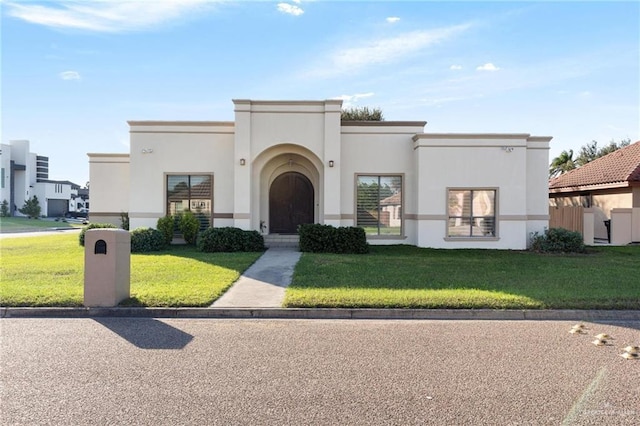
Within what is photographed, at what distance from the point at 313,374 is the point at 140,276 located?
6813mm

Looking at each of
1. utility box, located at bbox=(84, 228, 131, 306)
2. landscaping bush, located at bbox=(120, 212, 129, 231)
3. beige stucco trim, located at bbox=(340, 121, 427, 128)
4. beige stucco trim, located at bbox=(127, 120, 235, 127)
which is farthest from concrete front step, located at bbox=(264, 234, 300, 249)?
utility box, located at bbox=(84, 228, 131, 306)

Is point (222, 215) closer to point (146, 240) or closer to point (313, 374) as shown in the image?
point (146, 240)

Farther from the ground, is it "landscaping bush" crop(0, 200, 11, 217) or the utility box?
"landscaping bush" crop(0, 200, 11, 217)

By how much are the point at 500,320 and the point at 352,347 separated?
2.94m

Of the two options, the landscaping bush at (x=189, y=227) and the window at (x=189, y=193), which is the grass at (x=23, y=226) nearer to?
the window at (x=189, y=193)

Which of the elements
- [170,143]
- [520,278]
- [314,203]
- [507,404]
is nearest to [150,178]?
[170,143]

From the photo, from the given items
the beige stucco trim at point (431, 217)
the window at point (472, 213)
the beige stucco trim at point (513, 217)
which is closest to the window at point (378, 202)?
the beige stucco trim at point (431, 217)

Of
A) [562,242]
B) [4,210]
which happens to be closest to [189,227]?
[562,242]

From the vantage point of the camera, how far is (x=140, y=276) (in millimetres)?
10438

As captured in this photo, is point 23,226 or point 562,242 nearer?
point 562,242

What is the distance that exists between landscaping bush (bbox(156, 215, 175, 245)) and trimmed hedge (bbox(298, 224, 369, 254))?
5050 millimetres

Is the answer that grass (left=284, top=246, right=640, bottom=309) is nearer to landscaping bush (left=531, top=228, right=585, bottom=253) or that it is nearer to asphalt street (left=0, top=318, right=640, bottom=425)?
landscaping bush (left=531, top=228, right=585, bottom=253)

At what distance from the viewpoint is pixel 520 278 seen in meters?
10.5

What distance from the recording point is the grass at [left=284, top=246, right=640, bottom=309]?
7.95 meters
